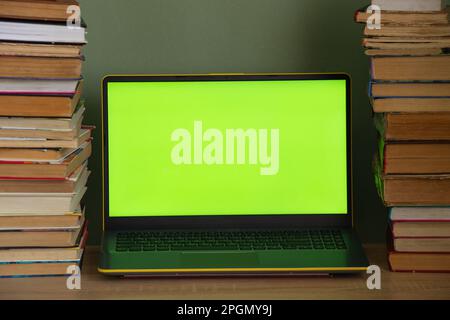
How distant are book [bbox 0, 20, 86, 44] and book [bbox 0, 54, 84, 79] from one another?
3 centimetres

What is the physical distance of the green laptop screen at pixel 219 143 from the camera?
1586mm

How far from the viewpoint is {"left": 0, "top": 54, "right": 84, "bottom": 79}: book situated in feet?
4.54

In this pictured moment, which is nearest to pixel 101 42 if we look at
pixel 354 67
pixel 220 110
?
pixel 220 110

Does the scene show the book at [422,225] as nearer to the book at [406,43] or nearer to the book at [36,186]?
the book at [406,43]

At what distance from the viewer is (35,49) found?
4.53 ft

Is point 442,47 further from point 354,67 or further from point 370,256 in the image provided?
point 370,256

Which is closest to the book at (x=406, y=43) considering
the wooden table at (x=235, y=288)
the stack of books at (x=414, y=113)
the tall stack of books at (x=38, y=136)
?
the stack of books at (x=414, y=113)

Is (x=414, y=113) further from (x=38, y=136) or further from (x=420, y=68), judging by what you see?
(x=38, y=136)

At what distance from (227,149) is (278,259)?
253 mm

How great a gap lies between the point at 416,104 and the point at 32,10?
0.65 metres

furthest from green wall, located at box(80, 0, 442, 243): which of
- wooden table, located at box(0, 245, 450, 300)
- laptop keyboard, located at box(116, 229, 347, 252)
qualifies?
wooden table, located at box(0, 245, 450, 300)

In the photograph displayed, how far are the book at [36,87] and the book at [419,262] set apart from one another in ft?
2.04

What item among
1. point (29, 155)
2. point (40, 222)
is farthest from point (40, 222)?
point (29, 155)

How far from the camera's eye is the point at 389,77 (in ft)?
4.70
